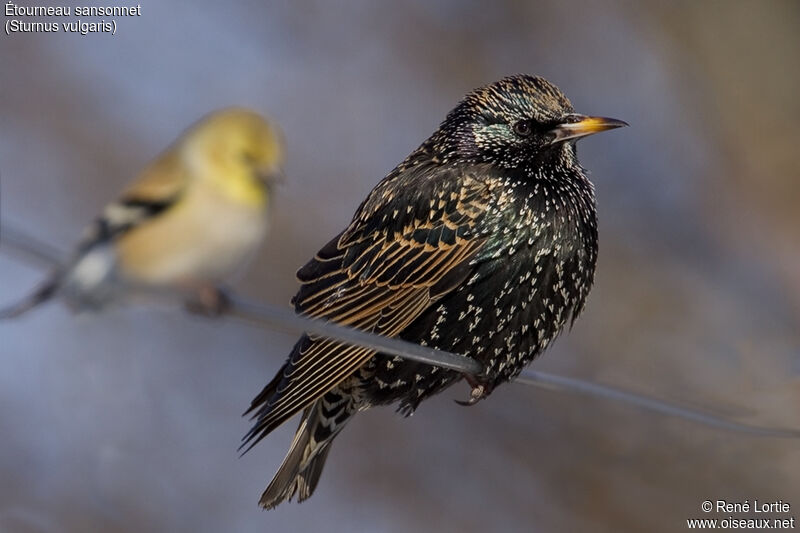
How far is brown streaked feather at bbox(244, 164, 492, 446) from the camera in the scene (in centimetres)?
393

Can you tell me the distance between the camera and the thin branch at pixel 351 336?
186cm

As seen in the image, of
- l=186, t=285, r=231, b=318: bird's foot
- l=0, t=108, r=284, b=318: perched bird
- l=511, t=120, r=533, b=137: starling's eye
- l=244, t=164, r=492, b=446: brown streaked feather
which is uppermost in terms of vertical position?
l=0, t=108, r=284, b=318: perched bird

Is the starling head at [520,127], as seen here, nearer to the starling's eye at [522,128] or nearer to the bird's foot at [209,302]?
the starling's eye at [522,128]

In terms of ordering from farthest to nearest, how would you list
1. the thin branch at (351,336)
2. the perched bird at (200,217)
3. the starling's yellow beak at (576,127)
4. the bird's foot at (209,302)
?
the starling's yellow beak at (576,127) → the perched bird at (200,217) → the bird's foot at (209,302) → the thin branch at (351,336)

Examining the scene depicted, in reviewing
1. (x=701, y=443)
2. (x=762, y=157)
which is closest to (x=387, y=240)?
(x=701, y=443)

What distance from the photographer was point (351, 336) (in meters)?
2.41

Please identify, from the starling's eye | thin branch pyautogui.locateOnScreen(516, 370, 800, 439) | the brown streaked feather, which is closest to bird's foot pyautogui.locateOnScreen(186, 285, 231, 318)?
thin branch pyautogui.locateOnScreen(516, 370, 800, 439)

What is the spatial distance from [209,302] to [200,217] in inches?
7.5

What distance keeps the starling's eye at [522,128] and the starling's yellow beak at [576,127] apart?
9 cm

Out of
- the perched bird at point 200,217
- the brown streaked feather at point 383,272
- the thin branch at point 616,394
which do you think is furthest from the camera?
the brown streaked feather at point 383,272

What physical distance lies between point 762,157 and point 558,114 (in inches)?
156

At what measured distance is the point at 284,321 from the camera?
218 cm

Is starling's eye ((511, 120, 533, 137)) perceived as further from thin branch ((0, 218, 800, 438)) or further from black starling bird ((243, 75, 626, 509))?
thin branch ((0, 218, 800, 438))

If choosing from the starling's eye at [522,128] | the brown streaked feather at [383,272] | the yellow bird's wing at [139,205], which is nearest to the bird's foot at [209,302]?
the yellow bird's wing at [139,205]
